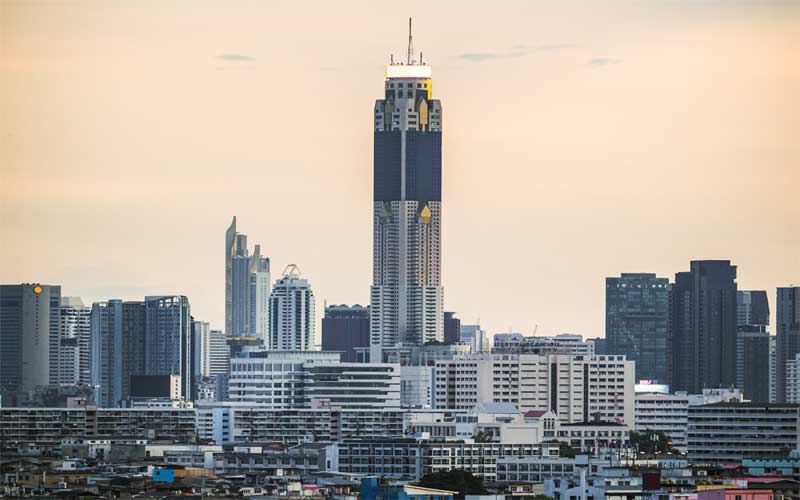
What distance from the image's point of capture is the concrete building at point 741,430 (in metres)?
107

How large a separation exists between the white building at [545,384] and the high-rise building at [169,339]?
80.1 feet

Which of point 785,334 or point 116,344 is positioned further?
point 116,344

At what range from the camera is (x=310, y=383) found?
481ft

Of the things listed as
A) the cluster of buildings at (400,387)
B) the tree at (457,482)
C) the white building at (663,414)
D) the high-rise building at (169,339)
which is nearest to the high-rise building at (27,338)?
the cluster of buildings at (400,387)

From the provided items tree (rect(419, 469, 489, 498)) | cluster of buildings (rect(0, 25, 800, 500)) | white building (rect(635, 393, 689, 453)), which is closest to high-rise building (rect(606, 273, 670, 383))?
cluster of buildings (rect(0, 25, 800, 500))

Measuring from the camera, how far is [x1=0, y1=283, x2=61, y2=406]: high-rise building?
13425 cm

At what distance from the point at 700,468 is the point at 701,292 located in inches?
2852

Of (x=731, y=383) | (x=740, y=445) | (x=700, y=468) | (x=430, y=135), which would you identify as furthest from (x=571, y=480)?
(x=430, y=135)

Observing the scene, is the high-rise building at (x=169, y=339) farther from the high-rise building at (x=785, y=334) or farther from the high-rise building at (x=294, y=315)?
the high-rise building at (x=785, y=334)

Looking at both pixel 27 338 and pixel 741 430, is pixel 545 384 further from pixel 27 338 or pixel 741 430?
pixel 741 430

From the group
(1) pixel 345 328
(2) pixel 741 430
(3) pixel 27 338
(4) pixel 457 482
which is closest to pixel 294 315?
(1) pixel 345 328

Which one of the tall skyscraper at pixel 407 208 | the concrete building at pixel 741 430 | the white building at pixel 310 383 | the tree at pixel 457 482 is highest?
the tall skyscraper at pixel 407 208

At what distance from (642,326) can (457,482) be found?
Answer: 90556 mm

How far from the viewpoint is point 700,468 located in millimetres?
87438
